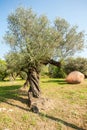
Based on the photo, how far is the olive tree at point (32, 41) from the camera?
15688 mm

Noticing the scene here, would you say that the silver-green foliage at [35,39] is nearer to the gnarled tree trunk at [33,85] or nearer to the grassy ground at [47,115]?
the gnarled tree trunk at [33,85]

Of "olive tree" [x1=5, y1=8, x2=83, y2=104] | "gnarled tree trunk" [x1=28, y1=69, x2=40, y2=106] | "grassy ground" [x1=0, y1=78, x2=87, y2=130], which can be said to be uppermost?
"olive tree" [x1=5, y1=8, x2=83, y2=104]

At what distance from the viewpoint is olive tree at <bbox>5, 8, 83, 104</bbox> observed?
1569cm

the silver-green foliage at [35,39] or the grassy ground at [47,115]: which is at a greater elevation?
the silver-green foliage at [35,39]

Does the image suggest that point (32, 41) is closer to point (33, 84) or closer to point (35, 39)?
point (35, 39)

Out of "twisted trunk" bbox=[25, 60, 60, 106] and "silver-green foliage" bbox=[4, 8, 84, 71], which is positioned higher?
"silver-green foliage" bbox=[4, 8, 84, 71]

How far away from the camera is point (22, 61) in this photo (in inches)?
617

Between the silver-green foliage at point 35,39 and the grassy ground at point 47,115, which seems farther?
the silver-green foliage at point 35,39

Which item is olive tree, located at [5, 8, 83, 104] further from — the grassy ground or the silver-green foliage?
the grassy ground

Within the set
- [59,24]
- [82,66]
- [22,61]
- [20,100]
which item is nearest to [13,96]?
[20,100]

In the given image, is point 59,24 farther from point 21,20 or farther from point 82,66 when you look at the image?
point 82,66

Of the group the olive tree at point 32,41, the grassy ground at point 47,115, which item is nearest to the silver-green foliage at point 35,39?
the olive tree at point 32,41

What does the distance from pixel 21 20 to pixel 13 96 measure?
22.2 ft

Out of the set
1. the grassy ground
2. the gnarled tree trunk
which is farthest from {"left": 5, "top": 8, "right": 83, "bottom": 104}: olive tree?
the grassy ground
